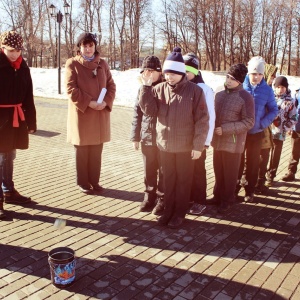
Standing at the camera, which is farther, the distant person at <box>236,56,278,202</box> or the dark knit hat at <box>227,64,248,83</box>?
the distant person at <box>236,56,278,202</box>

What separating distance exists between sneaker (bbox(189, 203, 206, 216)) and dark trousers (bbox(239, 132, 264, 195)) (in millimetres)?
859

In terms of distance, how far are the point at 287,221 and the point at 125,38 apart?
4341 centimetres

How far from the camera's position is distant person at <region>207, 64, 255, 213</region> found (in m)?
4.30

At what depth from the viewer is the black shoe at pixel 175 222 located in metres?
4.18

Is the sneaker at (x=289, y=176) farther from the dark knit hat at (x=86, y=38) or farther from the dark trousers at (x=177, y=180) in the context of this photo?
the dark knit hat at (x=86, y=38)

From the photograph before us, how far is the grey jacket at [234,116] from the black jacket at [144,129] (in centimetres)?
80

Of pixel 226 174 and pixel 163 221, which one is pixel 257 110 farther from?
pixel 163 221

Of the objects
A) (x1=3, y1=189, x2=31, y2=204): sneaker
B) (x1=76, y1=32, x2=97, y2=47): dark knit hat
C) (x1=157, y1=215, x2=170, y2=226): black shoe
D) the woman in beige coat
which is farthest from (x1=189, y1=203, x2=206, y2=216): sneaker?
(x1=76, y1=32, x2=97, y2=47): dark knit hat

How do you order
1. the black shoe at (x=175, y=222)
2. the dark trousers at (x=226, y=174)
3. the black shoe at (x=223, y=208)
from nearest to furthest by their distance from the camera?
the black shoe at (x=175, y=222) → the dark trousers at (x=226, y=174) → the black shoe at (x=223, y=208)

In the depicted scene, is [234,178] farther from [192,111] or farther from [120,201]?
[120,201]

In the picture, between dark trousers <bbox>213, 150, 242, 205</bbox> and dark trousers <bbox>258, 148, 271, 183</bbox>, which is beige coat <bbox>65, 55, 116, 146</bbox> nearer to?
dark trousers <bbox>213, 150, 242, 205</bbox>

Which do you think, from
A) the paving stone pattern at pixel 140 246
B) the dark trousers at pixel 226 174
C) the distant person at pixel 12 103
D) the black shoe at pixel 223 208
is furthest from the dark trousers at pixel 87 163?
the black shoe at pixel 223 208

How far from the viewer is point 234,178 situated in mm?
4609

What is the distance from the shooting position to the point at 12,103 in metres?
4.32
